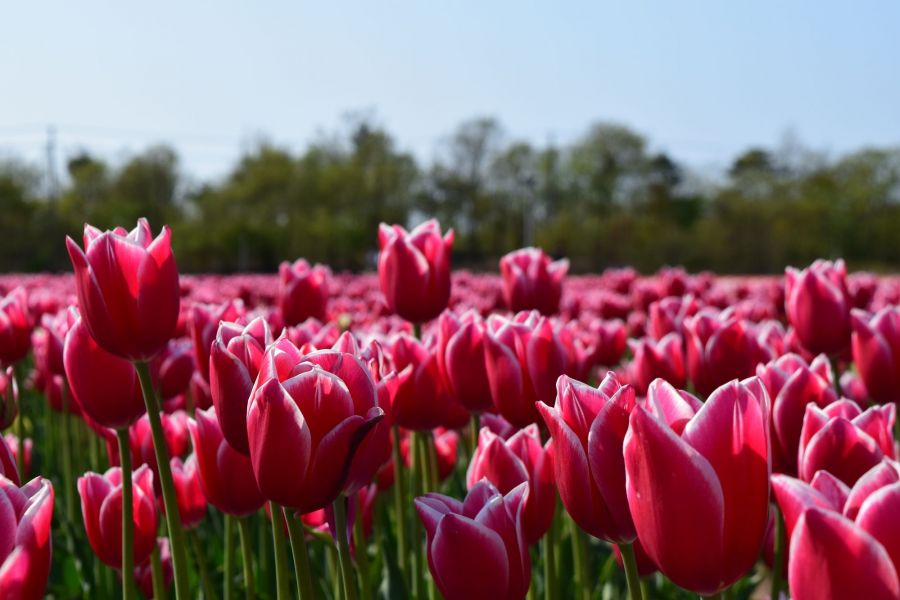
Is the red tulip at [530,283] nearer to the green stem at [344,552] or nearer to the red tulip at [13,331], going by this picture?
the red tulip at [13,331]

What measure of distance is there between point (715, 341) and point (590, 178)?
6065 cm

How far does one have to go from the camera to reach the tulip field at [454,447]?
93 cm

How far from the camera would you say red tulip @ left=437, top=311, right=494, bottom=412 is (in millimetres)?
1881

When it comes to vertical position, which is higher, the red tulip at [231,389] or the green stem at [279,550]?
the red tulip at [231,389]

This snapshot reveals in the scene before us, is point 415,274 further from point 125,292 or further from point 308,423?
point 308,423

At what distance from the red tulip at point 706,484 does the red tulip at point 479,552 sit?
0.78 feet

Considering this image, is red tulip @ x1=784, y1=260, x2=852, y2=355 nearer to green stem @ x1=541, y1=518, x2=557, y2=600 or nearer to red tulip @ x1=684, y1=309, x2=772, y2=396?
red tulip @ x1=684, y1=309, x2=772, y2=396

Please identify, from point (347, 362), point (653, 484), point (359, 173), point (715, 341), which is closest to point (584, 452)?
point (653, 484)

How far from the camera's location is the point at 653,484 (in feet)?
3.07

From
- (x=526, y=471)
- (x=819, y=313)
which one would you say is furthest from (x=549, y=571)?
(x=819, y=313)

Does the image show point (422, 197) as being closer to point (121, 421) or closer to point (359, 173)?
point (359, 173)

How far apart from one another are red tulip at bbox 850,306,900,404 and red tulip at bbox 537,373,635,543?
1307 millimetres

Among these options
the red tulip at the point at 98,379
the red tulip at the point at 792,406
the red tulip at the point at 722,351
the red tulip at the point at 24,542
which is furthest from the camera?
the red tulip at the point at 722,351

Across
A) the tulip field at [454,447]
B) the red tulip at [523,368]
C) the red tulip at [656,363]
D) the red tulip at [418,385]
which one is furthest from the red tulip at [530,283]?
the red tulip at [523,368]
